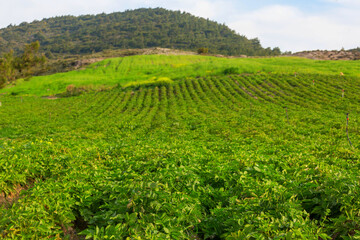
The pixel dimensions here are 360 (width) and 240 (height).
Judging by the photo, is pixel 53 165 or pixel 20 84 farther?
pixel 20 84

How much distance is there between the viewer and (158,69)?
9012 cm

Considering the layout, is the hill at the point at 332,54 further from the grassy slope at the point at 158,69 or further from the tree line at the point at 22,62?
the tree line at the point at 22,62

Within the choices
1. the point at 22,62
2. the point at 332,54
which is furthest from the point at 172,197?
the point at 332,54

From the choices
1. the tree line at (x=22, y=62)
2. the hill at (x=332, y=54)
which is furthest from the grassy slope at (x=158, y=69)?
the hill at (x=332, y=54)

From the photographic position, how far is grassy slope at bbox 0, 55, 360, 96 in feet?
213

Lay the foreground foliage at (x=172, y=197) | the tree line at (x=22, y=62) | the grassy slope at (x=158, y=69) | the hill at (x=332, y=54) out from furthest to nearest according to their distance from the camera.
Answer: the hill at (x=332, y=54)
the tree line at (x=22, y=62)
the grassy slope at (x=158, y=69)
the foreground foliage at (x=172, y=197)

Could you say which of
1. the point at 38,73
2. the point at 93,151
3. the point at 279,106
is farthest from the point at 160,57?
the point at 93,151

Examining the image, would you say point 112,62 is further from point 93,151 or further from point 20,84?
point 93,151

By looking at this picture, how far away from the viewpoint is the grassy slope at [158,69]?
213 feet

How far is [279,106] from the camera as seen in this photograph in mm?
33219

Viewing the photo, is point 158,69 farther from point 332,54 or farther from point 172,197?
point 172,197

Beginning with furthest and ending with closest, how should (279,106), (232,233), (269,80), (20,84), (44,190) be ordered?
(20,84), (269,80), (279,106), (44,190), (232,233)

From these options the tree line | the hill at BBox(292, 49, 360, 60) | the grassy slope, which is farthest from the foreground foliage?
the hill at BBox(292, 49, 360, 60)

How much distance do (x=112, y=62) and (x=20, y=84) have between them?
39689 mm
